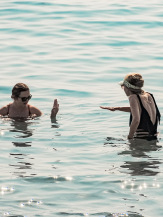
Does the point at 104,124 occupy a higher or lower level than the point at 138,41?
lower

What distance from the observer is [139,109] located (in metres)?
10.1

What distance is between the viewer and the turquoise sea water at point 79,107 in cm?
793

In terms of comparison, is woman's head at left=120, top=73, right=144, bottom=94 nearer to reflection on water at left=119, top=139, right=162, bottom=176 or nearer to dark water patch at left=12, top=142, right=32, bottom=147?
reflection on water at left=119, top=139, right=162, bottom=176

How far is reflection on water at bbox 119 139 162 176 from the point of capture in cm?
892

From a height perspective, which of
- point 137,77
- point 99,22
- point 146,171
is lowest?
point 146,171

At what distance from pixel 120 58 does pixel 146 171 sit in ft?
29.6

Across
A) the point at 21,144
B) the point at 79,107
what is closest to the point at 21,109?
the point at 79,107

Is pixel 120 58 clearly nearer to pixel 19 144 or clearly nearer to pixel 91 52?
pixel 91 52

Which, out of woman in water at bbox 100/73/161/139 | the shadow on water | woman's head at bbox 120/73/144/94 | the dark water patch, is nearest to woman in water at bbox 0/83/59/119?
the shadow on water

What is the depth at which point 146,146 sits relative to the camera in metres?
10.3

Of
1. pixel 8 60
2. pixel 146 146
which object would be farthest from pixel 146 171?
pixel 8 60

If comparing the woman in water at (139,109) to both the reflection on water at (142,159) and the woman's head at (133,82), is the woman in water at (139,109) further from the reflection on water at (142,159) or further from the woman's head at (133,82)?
the reflection on water at (142,159)

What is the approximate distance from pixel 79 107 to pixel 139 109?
3.39 metres

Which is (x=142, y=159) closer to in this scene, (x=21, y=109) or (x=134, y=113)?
(x=134, y=113)
